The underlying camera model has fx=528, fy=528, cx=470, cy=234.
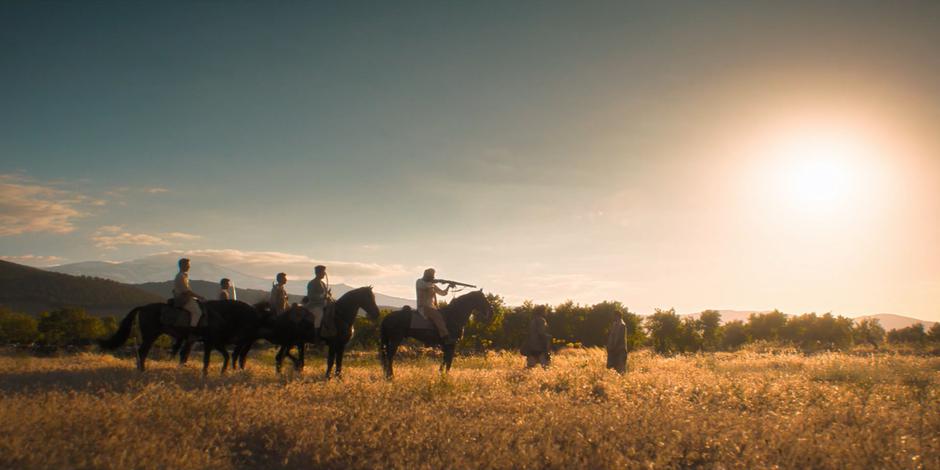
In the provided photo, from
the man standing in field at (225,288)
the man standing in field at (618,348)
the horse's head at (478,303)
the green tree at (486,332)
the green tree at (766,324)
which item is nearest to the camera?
the horse's head at (478,303)

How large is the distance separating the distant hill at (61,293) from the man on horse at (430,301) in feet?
352

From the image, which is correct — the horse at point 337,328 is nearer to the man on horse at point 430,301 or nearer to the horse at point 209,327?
the horse at point 209,327

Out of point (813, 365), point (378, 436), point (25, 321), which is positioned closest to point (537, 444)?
point (378, 436)

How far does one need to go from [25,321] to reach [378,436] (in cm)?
6406

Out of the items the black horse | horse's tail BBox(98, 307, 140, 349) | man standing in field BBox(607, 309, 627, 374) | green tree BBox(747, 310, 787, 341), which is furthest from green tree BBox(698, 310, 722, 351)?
horse's tail BBox(98, 307, 140, 349)

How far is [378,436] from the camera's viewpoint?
6.36 metres

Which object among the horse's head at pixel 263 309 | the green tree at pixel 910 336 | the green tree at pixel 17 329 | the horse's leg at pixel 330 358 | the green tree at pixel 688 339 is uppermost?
the horse's head at pixel 263 309

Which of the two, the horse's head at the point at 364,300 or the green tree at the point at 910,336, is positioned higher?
the horse's head at the point at 364,300

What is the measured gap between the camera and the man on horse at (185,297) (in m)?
13.0

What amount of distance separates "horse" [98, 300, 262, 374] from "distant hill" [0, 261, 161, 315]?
10358cm

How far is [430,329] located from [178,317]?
6.16 meters

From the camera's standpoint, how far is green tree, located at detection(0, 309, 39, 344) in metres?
49.6

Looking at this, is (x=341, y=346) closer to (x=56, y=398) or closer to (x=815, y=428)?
(x=56, y=398)

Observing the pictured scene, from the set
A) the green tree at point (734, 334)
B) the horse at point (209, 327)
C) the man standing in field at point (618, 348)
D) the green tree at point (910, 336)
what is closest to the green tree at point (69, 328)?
the horse at point (209, 327)
